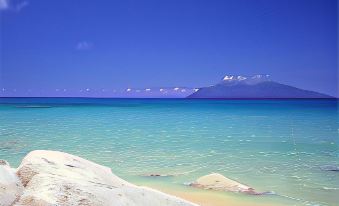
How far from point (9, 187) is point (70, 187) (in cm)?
39

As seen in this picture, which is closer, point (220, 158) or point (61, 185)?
point (61, 185)

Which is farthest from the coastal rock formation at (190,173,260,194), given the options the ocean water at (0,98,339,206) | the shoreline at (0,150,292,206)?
the shoreline at (0,150,292,206)

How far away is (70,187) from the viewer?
2502 millimetres

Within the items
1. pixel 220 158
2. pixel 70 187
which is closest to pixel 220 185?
pixel 220 158

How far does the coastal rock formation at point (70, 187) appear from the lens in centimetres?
240

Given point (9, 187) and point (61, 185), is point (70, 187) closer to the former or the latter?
point (61, 185)

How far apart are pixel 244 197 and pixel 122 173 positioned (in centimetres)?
310

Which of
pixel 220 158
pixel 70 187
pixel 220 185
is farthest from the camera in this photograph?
pixel 220 158

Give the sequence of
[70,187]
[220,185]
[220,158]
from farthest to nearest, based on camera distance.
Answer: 1. [220,158]
2. [220,185]
3. [70,187]

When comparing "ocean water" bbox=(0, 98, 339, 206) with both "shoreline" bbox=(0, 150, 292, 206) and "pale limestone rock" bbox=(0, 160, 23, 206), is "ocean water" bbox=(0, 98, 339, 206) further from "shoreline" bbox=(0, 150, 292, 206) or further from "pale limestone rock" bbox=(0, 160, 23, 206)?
"pale limestone rock" bbox=(0, 160, 23, 206)

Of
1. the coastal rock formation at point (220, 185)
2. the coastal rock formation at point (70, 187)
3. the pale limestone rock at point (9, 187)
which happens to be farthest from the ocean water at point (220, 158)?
the pale limestone rock at point (9, 187)

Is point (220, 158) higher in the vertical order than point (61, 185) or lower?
lower

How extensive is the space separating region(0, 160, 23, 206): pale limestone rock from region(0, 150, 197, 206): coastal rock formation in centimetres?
3

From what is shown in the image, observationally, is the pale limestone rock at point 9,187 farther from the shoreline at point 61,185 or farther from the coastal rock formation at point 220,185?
the coastal rock formation at point 220,185
